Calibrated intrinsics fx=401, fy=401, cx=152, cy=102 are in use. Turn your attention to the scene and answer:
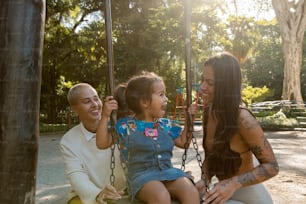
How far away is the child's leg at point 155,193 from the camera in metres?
1.74

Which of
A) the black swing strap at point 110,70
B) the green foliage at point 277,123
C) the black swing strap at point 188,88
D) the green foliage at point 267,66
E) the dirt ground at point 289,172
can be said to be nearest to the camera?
the black swing strap at point 110,70

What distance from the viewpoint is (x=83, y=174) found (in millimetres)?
2107

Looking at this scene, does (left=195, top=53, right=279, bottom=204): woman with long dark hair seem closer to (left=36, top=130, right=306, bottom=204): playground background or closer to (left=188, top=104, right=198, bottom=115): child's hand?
(left=188, top=104, right=198, bottom=115): child's hand

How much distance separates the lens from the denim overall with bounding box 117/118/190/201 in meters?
1.84

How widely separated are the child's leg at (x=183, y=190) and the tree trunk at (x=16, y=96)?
0.69 metres

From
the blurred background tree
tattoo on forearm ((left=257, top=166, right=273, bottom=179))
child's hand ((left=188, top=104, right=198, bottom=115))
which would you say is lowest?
tattoo on forearm ((left=257, top=166, right=273, bottom=179))

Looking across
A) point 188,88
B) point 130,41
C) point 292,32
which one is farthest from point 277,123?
point 188,88

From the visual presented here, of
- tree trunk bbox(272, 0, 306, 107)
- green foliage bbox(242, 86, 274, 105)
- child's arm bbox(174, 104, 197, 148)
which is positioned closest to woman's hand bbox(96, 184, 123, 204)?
child's arm bbox(174, 104, 197, 148)

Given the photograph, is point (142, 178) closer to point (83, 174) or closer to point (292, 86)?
point (83, 174)

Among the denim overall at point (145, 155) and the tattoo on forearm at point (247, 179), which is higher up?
the denim overall at point (145, 155)

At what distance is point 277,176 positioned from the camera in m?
6.05

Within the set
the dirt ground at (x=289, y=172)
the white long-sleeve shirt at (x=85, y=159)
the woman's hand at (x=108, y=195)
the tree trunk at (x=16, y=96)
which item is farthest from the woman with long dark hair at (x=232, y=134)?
the dirt ground at (x=289, y=172)

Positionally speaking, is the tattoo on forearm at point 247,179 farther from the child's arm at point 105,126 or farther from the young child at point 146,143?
the child's arm at point 105,126

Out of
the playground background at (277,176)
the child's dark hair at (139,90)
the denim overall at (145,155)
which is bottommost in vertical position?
the playground background at (277,176)
